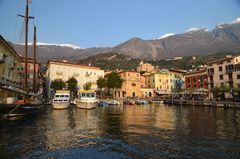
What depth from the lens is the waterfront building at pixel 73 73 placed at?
8019 centimetres

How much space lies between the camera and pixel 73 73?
85.0 meters

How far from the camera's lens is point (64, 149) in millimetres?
13203

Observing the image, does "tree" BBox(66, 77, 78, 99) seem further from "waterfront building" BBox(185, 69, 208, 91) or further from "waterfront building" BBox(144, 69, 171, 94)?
"waterfront building" BBox(185, 69, 208, 91)

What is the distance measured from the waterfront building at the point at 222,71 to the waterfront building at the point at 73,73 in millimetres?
47233

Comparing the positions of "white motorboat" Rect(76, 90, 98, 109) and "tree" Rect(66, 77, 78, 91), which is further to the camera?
"tree" Rect(66, 77, 78, 91)

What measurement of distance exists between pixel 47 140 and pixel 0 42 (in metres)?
26.9

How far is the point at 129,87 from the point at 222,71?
133ft

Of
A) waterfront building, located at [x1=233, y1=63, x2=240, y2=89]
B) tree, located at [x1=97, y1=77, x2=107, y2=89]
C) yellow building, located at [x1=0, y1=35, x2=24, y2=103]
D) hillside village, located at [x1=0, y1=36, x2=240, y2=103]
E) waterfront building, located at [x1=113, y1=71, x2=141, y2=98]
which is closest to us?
yellow building, located at [x1=0, y1=35, x2=24, y2=103]

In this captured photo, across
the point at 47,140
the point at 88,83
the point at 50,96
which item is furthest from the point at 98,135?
the point at 88,83

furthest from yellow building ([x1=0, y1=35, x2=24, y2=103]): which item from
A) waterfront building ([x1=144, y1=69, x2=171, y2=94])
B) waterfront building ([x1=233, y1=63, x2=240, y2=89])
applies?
waterfront building ([x1=144, y1=69, x2=171, y2=94])

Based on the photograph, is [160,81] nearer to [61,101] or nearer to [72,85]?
[72,85]

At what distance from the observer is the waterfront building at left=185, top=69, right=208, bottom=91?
242 feet

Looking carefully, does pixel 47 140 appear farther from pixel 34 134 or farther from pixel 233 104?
pixel 233 104

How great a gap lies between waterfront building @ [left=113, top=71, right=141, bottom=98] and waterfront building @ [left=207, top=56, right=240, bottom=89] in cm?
3397
